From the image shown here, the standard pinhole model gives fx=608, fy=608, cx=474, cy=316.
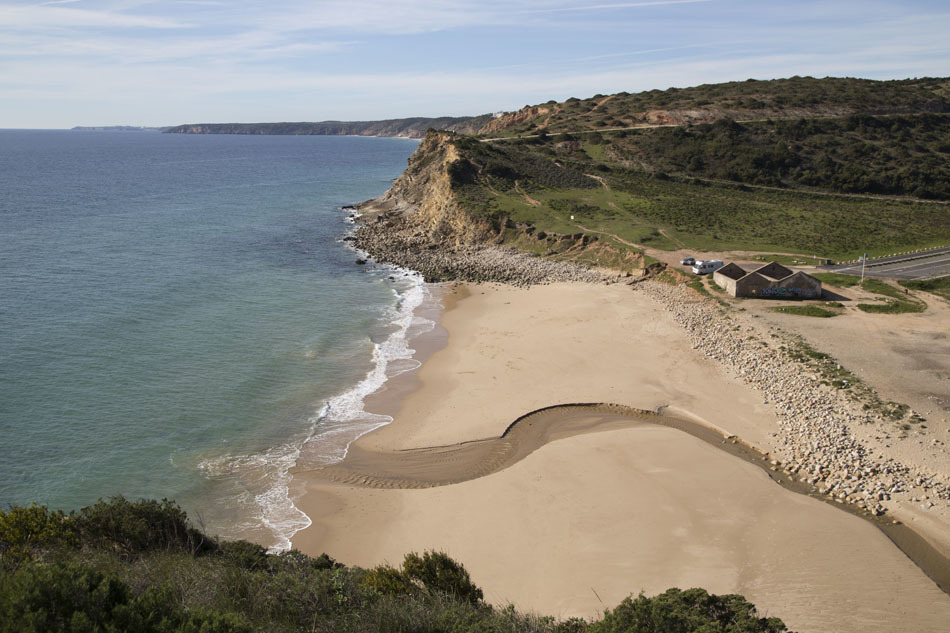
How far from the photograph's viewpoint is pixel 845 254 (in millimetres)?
48031

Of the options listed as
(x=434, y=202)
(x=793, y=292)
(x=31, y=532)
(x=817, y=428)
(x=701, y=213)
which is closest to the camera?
(x=31, y=532)

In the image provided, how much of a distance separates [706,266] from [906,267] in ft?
48.6

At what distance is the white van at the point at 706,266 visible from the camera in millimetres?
43281

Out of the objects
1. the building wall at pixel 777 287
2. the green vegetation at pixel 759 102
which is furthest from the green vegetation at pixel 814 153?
the building wall at pixel 777 287

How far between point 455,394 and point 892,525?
17.4m

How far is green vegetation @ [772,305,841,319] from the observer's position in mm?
35750

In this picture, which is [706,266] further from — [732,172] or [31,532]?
[31,532]

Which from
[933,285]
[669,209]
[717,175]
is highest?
[717,175]

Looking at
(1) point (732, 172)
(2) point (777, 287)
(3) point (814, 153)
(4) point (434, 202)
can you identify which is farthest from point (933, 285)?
(4) point (434, 202)

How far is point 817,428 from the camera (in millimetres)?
23734

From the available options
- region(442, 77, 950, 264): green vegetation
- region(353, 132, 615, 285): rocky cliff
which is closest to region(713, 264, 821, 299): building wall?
region(442, 77, 950, 264): green vegetation

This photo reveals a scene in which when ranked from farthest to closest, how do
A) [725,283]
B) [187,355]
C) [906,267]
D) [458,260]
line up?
[458,260] → [906,267] → [725,283] → [187,355]

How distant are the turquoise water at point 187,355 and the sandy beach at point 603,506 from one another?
255 centimetres

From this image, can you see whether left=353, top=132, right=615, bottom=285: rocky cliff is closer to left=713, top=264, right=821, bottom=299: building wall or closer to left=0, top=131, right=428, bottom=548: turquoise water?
left=0, top=131, right=428, bottom=548: turquoise water
